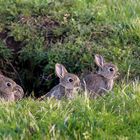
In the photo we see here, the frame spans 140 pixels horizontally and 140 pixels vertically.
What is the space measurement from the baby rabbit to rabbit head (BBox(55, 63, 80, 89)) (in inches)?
7.0

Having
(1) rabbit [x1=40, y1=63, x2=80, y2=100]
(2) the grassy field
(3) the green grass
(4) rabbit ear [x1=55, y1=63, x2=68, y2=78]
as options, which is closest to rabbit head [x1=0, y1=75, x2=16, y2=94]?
(1) rabbit [x1=40, y1=63, x2=80, y2=100]

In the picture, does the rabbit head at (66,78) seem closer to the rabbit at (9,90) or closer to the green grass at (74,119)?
the rabbit at (9,90)

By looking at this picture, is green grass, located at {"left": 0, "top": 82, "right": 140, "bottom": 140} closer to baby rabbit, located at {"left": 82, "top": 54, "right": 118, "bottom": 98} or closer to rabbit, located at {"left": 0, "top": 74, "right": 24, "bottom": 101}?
rabbit, located at {"left": 0, "top": 74, "right": 24, "bottom": 101}

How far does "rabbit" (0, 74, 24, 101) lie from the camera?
701cm

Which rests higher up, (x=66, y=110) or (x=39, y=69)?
(x=66, y=110)

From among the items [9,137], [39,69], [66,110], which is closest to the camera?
[9,137]

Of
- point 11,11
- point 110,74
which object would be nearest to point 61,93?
point 110,74

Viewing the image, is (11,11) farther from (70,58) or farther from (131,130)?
(131,130)

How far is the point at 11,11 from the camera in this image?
8359 millimetres

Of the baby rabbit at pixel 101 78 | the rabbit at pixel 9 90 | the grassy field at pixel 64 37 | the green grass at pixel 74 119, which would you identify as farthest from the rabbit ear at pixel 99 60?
the green grass at pixel 74 119

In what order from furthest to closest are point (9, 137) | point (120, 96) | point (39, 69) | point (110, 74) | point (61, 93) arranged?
1. point (39, 69)
2. point (110, 74)
3. point (61, 93)
4. point (120, 96)
5. point (9, 137)

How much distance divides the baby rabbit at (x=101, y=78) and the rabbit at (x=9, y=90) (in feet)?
2.68

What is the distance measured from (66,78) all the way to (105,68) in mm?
629

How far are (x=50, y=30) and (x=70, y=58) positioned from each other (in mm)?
643
